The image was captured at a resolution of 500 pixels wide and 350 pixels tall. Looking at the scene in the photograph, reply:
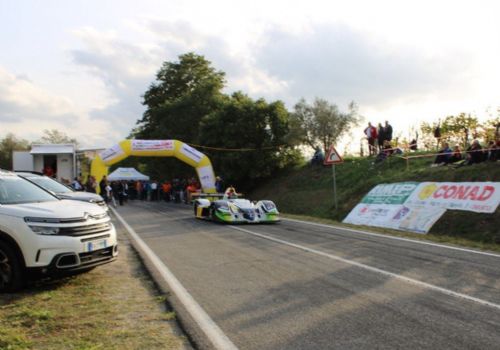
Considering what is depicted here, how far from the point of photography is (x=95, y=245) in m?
6.68

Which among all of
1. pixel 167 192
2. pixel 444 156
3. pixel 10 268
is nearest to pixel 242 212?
pixel 444 156

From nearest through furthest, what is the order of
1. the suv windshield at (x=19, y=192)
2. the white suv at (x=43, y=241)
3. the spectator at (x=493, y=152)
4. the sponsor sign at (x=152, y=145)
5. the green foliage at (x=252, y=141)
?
the white suv at (x=43, y=241) < the suv windshield at (x=19, y=192) < the spectator at (x=493, y=152) < the sponsor sign at (x=152, y=145) < the green foliage at (x=252, y=141)

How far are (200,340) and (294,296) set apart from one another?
6.02 feet

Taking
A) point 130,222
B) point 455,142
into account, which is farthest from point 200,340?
point 455,142

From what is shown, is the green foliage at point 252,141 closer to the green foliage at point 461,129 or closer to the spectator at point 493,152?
the green foliage at point 461,129

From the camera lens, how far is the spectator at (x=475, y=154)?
16.1 m

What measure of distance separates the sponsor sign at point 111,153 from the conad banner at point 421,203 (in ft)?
55.9

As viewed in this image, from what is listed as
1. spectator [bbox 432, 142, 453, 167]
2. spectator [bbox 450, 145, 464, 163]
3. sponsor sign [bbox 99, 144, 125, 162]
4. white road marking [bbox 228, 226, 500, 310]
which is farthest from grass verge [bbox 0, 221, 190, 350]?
sponsor sign [bbox 99, 144, 125, 162]

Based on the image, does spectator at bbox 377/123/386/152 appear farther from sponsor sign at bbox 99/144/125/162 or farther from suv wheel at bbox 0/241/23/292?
suv wheel at bbox 0/241/23/292

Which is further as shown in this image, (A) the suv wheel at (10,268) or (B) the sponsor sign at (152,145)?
(B) the sponsor sign at (152,145)

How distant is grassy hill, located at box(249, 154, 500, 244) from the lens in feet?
42.0

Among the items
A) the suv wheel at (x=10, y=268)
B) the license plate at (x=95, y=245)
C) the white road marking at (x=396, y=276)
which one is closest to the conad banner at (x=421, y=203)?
the white road marking at (x=396, y=276)

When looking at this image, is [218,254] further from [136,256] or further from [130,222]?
[130,222]

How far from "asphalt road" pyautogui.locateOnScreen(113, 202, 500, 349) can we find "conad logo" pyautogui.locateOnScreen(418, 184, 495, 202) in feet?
13.7
